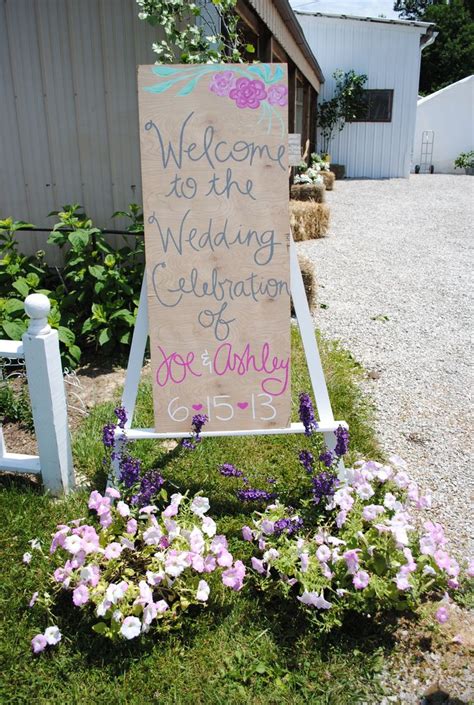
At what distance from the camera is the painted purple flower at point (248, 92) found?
2090 mm

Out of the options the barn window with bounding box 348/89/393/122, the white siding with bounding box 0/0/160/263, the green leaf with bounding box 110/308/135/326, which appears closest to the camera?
the green leaf with bounding box 110/308/135/326

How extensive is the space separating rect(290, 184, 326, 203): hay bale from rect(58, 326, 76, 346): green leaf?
6.53m

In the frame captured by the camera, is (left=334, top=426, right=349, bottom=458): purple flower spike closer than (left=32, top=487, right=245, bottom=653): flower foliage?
No

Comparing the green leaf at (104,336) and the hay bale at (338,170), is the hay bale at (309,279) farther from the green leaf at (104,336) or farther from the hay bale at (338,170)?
the hay bale at (338,170)

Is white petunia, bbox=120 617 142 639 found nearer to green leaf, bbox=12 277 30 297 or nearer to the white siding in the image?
green leaf, bbox=12 277 30 297

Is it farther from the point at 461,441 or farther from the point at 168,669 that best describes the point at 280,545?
the point at 461,441

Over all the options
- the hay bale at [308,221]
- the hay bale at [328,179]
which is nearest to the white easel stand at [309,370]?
the hay bale at [308,221]

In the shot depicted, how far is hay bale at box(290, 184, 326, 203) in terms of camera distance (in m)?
9.33

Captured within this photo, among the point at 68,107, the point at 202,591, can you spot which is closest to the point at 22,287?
the point at 68,107

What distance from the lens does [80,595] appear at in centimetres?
174

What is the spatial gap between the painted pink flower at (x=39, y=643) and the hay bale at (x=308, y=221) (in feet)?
21.9

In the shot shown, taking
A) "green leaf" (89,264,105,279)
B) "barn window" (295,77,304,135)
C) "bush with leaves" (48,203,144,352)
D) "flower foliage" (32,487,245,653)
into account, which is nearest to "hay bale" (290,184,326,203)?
"barn window" (295,77,304,135)

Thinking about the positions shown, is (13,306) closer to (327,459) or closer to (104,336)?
(104,336)

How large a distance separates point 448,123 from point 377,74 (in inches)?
179
